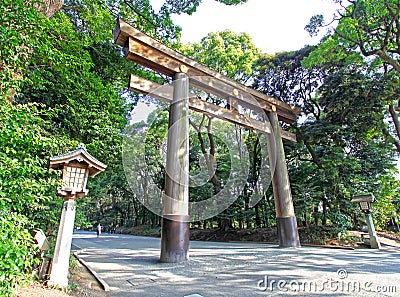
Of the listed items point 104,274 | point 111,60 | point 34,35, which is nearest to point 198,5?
point 111,60

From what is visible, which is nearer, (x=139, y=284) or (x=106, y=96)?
(x=139, y=284)

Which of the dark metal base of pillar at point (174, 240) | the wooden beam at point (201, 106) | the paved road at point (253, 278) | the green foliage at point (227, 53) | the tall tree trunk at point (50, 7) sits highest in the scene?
the green foliage at point (227, 53)

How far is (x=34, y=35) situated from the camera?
8.40 feet

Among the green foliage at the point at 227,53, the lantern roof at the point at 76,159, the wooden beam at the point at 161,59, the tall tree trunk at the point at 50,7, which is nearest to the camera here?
the lantern roof at the point at 76,159

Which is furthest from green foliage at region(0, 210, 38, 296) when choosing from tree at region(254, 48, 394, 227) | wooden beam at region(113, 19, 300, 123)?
tree at region(254, 48, 394, 227)

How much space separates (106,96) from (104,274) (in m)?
3.92

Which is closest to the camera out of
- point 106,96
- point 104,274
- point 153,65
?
point 104,274

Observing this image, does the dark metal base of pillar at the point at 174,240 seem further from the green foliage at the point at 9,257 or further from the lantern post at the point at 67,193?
the green foliage at the point at 9,257

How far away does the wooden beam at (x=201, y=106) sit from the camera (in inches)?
197

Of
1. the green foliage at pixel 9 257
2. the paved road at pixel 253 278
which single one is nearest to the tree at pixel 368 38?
the paved road at pixel 253 278

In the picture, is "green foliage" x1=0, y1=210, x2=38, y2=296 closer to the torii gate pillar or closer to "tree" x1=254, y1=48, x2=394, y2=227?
the torii gate pillar

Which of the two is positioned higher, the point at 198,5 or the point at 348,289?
the point at 198,5

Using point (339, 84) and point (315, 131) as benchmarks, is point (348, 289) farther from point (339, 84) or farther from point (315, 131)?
point (339, 84)

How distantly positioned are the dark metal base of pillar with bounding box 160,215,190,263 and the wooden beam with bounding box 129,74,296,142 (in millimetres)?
2645
